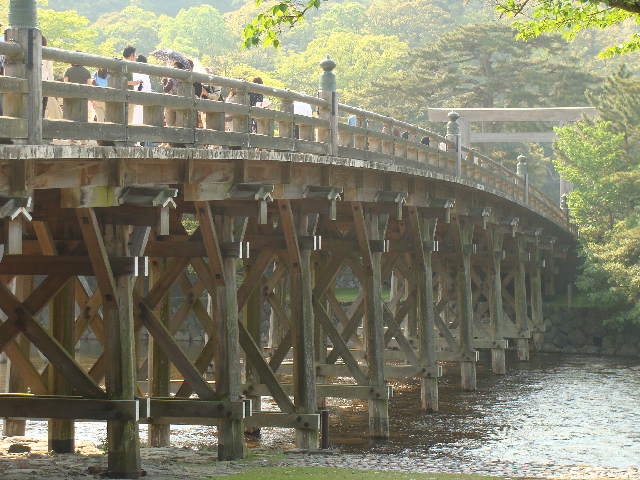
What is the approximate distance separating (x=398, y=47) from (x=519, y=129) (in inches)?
799

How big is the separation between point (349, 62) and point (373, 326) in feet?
186

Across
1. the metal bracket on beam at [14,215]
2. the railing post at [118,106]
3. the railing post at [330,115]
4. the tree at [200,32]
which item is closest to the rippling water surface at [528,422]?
the railing post at [330,115]

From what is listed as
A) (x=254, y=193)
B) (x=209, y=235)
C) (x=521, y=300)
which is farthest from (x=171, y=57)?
(x=521, y=300)

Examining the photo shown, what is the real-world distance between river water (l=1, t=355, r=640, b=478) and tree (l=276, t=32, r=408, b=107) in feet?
148

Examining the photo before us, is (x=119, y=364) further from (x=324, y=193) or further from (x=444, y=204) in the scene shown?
(x=444, y=204)

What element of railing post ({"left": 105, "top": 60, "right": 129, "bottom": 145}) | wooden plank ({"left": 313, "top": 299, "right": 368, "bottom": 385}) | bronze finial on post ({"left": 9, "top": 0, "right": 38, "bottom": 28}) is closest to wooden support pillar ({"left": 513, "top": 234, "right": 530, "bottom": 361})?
wooden plank ({"left": 313, "top": 299, "right": 368, "bottom": 385})

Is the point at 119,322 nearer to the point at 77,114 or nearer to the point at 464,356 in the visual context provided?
the point at 77,114

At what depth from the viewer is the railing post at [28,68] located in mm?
9133

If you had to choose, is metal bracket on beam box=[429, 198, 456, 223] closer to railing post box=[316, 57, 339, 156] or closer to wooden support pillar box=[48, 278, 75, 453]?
railing post box=[316, 57, 339, 156]

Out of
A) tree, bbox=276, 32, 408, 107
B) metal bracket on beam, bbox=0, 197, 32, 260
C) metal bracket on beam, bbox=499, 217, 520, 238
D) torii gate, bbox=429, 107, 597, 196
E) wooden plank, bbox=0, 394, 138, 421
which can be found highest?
tree, bbox=276, 32, 408, 107

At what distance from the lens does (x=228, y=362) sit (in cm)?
1303

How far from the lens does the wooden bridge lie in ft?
32.9

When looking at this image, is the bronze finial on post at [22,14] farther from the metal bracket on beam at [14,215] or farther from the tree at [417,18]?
the tree at [417,18]

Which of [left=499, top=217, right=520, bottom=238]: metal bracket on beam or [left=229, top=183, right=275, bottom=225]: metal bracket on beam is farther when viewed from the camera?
[left=499, top=217, right=520, bottom=238]: metal bracket on beam
